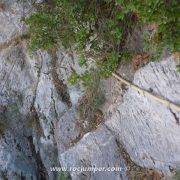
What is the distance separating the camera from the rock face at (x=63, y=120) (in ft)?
16.8

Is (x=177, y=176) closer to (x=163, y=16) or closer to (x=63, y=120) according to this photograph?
(x=163, y=16)

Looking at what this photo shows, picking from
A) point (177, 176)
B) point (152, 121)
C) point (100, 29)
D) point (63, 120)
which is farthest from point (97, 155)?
point (100, 29)

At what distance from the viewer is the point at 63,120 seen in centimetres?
641

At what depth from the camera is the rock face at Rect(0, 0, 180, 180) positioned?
512 cm

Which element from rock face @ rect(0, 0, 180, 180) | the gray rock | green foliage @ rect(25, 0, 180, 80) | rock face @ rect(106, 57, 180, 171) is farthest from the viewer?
the gray rock

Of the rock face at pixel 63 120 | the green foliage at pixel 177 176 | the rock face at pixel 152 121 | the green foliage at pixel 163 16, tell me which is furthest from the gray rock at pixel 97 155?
the green foliage at pixel 163 16

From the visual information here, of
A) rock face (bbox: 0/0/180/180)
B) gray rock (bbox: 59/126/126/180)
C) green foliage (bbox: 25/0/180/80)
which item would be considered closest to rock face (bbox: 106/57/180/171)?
rock face (bbox: 0/0/180/180)

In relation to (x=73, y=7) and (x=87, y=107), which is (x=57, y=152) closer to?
(x=87, y=107)

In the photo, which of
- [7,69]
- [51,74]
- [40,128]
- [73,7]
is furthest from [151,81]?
[7,69]

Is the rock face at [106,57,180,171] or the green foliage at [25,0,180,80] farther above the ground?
the green foliage at [25,0,180,80]

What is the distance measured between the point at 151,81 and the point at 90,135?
53.8 inches

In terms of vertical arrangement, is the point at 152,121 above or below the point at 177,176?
above

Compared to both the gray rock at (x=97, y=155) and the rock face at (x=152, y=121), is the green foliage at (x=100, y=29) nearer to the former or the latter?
the rock face at (x=152, y=121)

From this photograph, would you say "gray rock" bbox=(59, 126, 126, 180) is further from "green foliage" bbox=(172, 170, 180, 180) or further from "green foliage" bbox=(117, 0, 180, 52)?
"green foliage" bbox=(117, 0, 180, 52)
